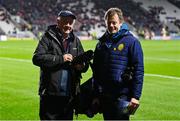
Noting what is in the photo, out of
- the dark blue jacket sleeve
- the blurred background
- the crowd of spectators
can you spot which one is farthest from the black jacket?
the crowd of spectators

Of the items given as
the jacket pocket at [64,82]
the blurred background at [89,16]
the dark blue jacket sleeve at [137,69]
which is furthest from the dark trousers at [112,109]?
the blurred background at [89,16]

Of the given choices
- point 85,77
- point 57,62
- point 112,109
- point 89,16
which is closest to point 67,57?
point 57,62

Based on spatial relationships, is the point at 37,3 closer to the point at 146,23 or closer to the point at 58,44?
the point at 146,23

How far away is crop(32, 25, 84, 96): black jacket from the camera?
5512 mm

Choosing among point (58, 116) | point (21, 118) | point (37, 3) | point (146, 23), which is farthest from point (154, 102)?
point (146, 23)

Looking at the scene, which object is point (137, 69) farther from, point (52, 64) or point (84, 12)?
point (84, 12)

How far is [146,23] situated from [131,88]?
66413 mm

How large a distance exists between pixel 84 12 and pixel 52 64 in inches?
2424

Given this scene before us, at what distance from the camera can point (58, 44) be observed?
5605 millimetres

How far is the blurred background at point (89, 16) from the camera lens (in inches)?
2240

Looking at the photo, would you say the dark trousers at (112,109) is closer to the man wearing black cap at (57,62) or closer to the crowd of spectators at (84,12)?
the man wearing black cap at (57,62)

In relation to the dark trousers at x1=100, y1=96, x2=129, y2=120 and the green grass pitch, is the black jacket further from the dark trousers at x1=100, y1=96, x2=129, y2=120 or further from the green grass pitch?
the green grass pitch

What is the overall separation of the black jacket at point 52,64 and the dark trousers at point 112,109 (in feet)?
1.65

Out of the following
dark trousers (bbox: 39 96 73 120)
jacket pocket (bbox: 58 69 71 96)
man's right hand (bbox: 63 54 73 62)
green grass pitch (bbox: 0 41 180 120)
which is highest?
man's right hand (bbox: 63 54 73 62)
